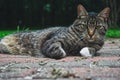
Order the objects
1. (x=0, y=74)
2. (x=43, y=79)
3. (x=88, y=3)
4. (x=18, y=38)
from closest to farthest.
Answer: (x=43, y=79) < (x=0, y=74) < (x=18, y=38) < (x=88, y=3)

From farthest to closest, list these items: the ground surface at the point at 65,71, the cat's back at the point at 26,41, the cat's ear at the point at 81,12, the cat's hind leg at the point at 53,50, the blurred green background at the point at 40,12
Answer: the blurred green background at the point at 40,12 < the cat's back at the point at 26,41 < the cat's ear at the point at 81,12 < the cat's hind leg at the point at 53,50 < the ground surface at the point at 65,71

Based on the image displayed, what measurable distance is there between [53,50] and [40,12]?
10457mm

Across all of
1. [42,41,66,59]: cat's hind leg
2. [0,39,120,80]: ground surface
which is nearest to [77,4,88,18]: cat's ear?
[42,41,66,59]: cat's hind leg

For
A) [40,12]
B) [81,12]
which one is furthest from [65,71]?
[40,12]

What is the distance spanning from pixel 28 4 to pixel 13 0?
68cm

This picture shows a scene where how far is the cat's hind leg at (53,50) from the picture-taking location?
4812 millimetres

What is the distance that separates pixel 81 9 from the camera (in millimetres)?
5289

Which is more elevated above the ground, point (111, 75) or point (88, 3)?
point (88, 3)

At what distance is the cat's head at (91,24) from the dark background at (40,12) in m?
9.19

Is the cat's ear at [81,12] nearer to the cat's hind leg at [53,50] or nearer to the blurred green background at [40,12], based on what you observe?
the cat's hind leg at [53,50]

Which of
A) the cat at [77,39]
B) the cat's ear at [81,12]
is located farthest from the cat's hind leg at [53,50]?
the cat's ear at [81,12]

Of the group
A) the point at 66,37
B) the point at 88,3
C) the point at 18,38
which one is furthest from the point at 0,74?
the point at 88,3

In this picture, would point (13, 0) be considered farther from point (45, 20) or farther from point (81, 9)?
point (81, 9)

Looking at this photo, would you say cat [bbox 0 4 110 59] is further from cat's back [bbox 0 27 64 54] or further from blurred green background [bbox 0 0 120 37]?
blurred green background [bbox 0 0 120 37]
